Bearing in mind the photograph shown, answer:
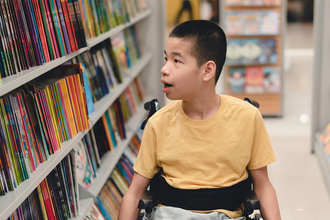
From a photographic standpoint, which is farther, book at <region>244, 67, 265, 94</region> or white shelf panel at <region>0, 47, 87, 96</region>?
book at <region>244, 67, 265, 94</region>

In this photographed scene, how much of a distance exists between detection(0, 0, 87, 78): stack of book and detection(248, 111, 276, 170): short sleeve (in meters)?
0.86

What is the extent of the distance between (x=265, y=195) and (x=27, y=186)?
0.85 meters

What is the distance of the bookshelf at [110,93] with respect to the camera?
1.28 m

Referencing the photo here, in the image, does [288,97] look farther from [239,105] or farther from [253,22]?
[239,105]

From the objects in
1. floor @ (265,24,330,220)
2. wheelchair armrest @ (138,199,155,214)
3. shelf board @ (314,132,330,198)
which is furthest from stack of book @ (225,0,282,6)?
wheelchair armrest @ (138,199,155,214)

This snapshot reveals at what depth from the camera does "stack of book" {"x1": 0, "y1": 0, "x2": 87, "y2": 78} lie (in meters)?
1.33

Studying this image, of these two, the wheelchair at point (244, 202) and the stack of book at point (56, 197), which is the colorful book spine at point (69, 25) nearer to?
the stack of book at point (56, 197)

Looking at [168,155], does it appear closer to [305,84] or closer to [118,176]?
[118,176]

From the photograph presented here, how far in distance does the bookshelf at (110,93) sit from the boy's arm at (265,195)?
0.78 meters

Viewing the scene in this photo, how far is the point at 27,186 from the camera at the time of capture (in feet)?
4.41

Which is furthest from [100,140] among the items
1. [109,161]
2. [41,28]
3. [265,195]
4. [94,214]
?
[265,195]

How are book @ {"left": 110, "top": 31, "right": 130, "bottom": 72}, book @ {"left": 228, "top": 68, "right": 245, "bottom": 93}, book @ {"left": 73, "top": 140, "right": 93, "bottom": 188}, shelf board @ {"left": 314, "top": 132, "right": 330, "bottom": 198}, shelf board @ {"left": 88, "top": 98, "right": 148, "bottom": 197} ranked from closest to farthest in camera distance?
book @ {"left": 73, "top": 140, "right": 93, "bottom": 188} < shelf board @ {"left": 88, "top": 98, "right": 148, "bottom": 197} < shelf board @ {"left": 314, "top": 132, "right": 330, "bottom": 198} < book @ {"left": 110, "top": 31, "right": 130, "bottom": 72} < book @ {"left": 228, "top": 68, "right": 245, "bottom": 93}

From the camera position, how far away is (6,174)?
132 cm

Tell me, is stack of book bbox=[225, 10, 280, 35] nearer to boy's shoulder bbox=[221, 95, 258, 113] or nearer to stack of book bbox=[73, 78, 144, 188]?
stack of book bbox=[73, 78, 144, 188]
